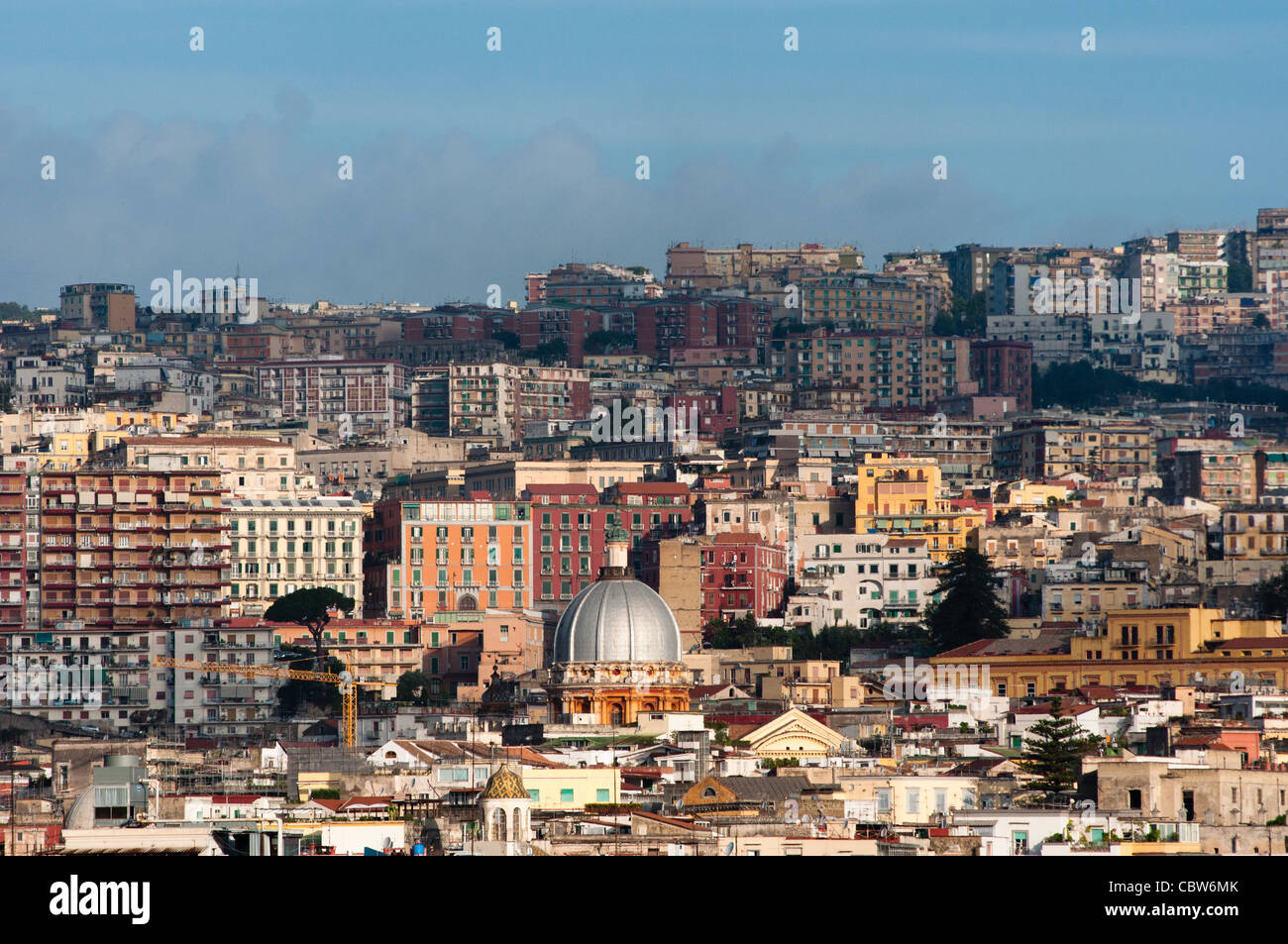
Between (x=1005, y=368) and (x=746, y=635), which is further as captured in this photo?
(x=1005, y=368)

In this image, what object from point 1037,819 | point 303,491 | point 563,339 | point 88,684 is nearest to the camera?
point 1037,819

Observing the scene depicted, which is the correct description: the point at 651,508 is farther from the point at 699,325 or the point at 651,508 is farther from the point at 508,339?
the point at 699,325

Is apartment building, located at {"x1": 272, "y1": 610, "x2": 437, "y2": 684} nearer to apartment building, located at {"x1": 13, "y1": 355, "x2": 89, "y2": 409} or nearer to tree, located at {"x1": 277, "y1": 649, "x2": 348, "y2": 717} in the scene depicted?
tree, located at {"x1": 277, "y1": 649, "x2": 348, "y2": 717}

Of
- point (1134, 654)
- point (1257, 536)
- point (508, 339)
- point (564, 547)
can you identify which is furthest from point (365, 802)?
point (508, 339)

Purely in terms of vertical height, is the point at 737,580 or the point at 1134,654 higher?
the point at 737,580
